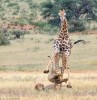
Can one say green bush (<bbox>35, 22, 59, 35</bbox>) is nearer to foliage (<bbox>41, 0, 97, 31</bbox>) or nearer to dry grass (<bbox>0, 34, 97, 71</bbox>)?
foliage (<bbox>41, 0, 97, 31</bbox>)

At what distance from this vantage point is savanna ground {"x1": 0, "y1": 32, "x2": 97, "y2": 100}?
1329 centimetres

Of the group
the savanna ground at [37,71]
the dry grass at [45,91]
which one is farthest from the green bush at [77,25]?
the dry grass at [45,91]

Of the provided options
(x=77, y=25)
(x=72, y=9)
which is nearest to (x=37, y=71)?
(x=77, y=25)

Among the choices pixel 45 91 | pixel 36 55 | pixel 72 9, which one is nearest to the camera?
pixel 45 91

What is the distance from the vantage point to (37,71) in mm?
22938

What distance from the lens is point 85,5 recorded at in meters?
60.0

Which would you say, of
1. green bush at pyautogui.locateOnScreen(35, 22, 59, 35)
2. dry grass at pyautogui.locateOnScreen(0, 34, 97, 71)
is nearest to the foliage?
green bush at pyautogui.locateOnScreen(35, 22, 59, 35)

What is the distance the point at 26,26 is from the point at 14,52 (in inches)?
971

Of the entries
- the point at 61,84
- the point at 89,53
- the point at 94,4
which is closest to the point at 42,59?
the point at 89,53

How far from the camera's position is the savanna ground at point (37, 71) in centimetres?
1329

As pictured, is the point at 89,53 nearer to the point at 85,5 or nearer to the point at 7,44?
the point at 7,44

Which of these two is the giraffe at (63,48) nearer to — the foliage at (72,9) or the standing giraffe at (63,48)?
the standing giraffe at (63,48)

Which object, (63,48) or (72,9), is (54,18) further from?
(63,48)

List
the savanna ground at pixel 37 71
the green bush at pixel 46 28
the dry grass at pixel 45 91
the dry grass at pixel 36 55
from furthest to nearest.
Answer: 1. the green bush at pixel 46 28
2. the dry grass at pixel 36 55
3. the savanna ground at pixel 37 71
4. the dry grass at pixel 45 91
